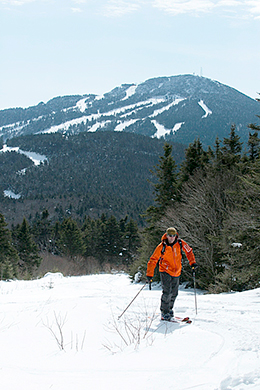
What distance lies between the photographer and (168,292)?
6.83 m

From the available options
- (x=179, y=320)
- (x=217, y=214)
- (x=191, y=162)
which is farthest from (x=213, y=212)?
(x=179, y=320)

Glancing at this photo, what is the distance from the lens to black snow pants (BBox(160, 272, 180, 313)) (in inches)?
264

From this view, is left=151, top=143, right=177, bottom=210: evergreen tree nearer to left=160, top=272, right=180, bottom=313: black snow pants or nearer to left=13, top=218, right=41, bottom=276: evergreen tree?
left=160, top=272, right=180, bottom=313: black snow pants

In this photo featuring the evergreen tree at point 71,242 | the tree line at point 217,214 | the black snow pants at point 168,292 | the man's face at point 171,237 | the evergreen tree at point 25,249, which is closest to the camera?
the black snow pants at point 168,292

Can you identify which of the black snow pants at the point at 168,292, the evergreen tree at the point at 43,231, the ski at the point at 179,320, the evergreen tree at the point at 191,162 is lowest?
the evergreen tree at the point at 43,231

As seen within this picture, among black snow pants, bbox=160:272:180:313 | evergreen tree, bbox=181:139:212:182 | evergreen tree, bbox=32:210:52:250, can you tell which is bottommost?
evergreen tree, bbox=32:210:52:250

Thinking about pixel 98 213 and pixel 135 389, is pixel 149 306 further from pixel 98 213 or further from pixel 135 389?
pixel 98 213

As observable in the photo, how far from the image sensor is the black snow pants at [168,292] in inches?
264

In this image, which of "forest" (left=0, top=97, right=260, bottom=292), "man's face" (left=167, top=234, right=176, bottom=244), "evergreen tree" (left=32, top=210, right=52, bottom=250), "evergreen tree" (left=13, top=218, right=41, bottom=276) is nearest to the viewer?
"man's face" (left=167, top=234, right=176, bottom=244)

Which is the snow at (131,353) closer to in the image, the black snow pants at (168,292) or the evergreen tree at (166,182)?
the black snow pants at (168,292)

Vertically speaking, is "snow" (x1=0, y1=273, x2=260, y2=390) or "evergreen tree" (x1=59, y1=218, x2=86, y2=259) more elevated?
"snow" (x1=0, y1=273, x2=260, y2=390)

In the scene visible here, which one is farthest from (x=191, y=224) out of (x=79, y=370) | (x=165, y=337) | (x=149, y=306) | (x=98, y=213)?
(x=98, y=213)

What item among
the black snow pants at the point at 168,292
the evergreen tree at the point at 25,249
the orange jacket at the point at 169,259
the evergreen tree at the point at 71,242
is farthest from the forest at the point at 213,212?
the evergreen tree at the point at 71,242

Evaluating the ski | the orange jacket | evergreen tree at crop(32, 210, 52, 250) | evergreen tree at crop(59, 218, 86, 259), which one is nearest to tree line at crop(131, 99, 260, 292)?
the orange jacket
